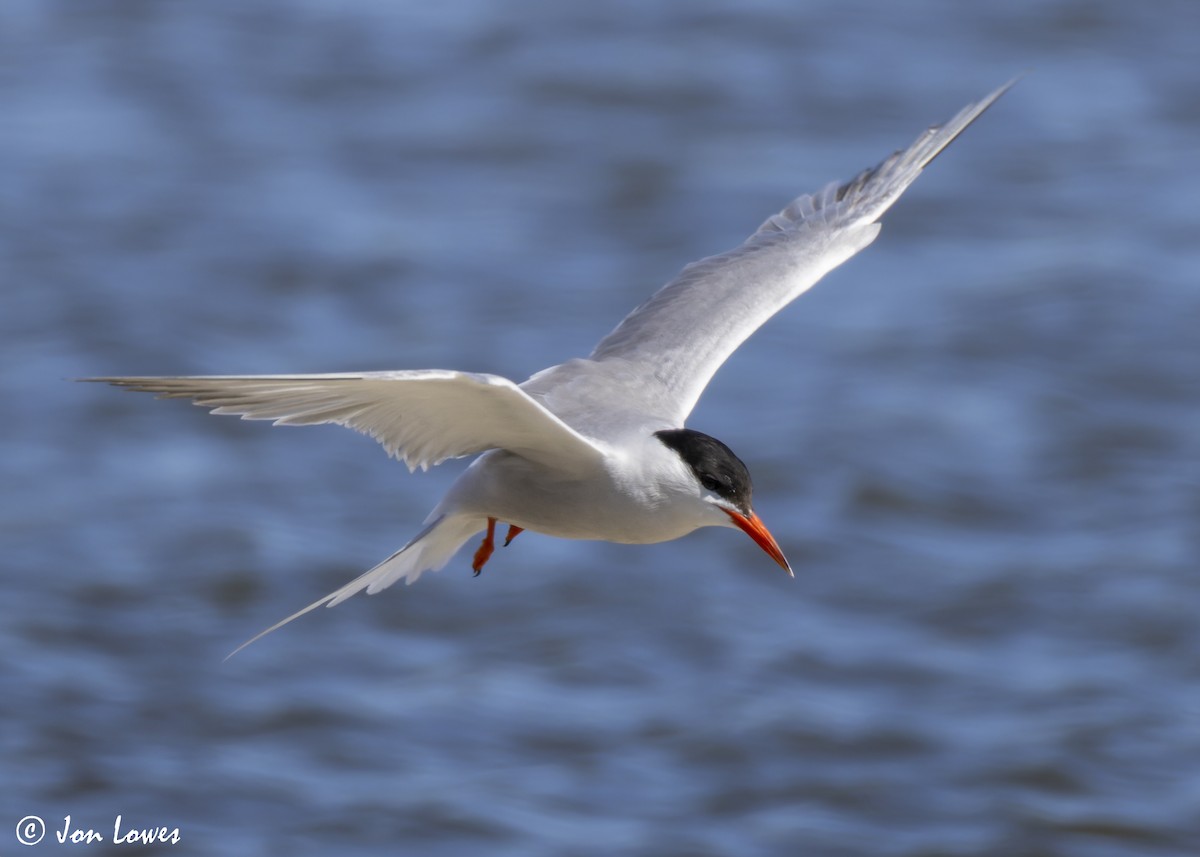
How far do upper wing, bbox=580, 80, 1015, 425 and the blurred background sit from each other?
8.83 feet

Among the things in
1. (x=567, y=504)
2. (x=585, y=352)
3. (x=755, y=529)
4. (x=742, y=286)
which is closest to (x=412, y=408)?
(x=567, y=504)

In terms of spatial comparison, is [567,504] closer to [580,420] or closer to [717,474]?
[580,420]

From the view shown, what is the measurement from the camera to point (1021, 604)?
404 inches

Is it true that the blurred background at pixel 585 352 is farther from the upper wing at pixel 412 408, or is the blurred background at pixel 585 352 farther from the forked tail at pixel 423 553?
the upper wing at pixel 412 408

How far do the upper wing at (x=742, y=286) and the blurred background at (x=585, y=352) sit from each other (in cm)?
269

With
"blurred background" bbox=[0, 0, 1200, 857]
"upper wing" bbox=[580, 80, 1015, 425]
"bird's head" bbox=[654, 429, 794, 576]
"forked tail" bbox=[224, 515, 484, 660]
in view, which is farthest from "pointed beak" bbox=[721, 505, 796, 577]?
"blurred background" bbox=[0, 0, 1200, 857]

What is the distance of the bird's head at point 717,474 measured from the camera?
5.62 meters

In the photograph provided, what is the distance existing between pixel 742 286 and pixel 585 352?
475cm

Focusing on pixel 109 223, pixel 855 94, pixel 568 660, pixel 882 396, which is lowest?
pixel 568 660

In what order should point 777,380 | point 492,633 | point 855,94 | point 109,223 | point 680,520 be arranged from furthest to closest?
point 855,94 → point 109,223 → point 777,380 → point 492,633 → point 680,520

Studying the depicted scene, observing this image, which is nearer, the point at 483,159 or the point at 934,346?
the point at 934,346

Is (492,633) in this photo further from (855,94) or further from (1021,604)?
(855,94)

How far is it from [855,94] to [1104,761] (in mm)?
6428

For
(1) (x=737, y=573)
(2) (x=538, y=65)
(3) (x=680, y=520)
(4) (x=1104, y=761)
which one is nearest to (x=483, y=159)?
(2) (x=538, y=65)
